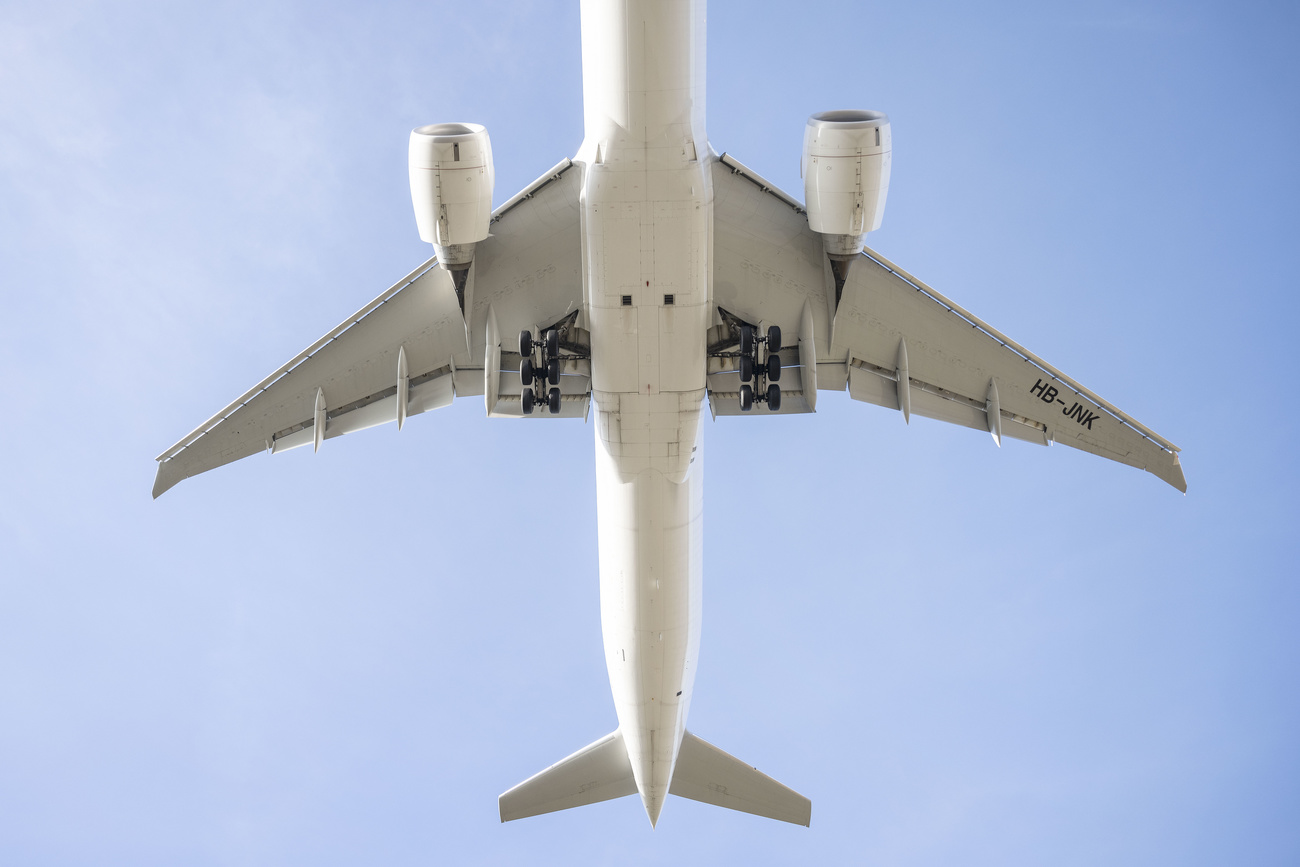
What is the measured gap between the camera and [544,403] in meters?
19.5

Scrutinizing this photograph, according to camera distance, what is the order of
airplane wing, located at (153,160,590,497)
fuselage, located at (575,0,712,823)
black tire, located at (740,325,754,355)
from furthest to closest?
airplane wing, located at (153,160,590,497)
black tire, located at (740,325,754,355)
fuselage, located at (575,0,712,823)

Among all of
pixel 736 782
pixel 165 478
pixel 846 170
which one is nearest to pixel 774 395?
pixel 846 170

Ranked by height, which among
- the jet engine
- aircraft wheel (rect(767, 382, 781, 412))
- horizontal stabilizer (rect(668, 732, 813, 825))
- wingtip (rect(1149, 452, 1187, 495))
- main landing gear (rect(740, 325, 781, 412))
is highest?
the jet engine

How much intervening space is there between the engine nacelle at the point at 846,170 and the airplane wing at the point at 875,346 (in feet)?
6.83

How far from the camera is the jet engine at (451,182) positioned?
16.2m

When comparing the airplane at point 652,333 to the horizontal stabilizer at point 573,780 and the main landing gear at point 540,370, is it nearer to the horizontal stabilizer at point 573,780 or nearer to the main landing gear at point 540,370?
the main landing gear at point 540,370

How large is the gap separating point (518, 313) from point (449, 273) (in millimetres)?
1523

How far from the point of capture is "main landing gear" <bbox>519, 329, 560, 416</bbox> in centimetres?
1870

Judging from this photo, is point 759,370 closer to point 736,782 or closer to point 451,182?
point 451,182

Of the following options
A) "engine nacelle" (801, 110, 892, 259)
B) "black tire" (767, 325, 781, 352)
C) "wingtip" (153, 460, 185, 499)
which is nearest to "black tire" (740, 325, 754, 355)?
"black tire" (767, 325, 781, 352)

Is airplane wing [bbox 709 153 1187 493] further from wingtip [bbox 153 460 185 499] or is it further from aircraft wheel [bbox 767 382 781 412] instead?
wingtip [bbox 153 460 185 499]

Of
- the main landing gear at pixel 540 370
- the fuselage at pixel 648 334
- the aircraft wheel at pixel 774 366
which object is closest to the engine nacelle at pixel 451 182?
the fuselage at pixel 648 334

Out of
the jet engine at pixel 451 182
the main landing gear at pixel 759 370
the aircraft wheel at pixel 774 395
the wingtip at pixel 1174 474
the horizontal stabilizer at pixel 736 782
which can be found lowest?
the horizontal stabilizer at pixel 736 782

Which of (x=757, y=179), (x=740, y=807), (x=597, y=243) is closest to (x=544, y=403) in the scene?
(x=597, y=243)
